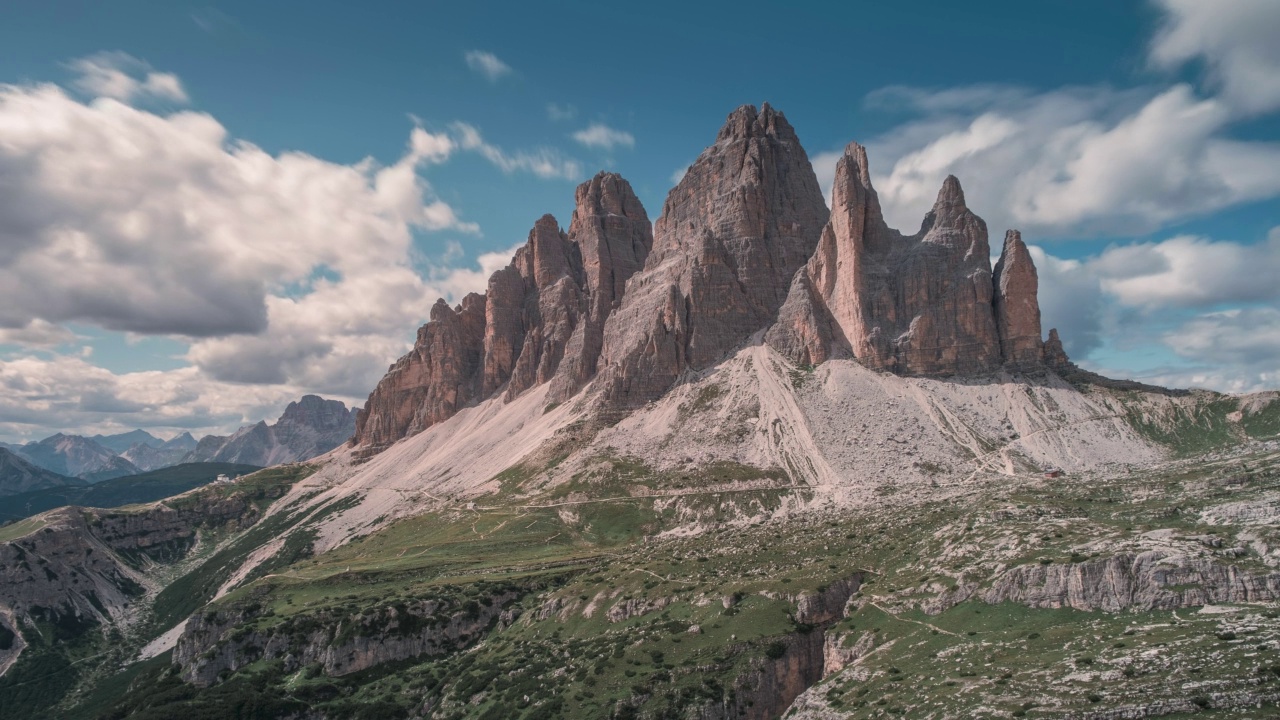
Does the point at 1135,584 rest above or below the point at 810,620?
above

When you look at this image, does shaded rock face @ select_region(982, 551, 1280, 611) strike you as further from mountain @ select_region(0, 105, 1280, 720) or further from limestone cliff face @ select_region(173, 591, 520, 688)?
limestone cliff face @ select_region(173, 591, 520, 688)

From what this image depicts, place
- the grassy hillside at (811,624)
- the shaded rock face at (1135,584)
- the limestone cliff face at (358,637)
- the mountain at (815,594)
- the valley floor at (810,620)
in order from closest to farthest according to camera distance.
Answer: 1. the grassy hillside at (811,624)
2. the valley floor at (810,620)
3. the mountain at (815,594)
4. the shaded rock face at (1135,584)
5. the limestone cliff face at (358,637)

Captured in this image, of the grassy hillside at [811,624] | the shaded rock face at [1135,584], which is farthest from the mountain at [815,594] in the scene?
the grassy hillside at [811,624]

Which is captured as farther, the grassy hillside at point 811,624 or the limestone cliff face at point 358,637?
the limestone cliff face at point 358,637

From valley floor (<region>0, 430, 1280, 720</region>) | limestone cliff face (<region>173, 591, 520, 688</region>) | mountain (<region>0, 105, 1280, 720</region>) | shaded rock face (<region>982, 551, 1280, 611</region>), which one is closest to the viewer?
valley floor (<region>0, 430, 1280, 720</region>)

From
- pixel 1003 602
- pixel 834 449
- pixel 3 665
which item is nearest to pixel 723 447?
pixel 834 449

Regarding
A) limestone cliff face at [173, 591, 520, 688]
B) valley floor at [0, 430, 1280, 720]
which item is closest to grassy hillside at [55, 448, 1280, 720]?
valley floor at [0, 430, 1280, 720]

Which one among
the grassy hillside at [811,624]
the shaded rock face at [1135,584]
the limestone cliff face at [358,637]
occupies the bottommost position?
the limestone cliff face at [358,637]

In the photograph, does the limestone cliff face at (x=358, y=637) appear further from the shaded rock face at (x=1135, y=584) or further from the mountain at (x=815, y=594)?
the shaded rock face at (x=1135, y=584)

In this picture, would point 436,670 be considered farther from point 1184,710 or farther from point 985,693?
point 1184,710

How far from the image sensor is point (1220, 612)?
5322cm

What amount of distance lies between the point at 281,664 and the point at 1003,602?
103m

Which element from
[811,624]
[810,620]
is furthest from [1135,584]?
[810,620]

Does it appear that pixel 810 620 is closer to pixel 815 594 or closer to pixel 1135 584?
pixel 815 594
